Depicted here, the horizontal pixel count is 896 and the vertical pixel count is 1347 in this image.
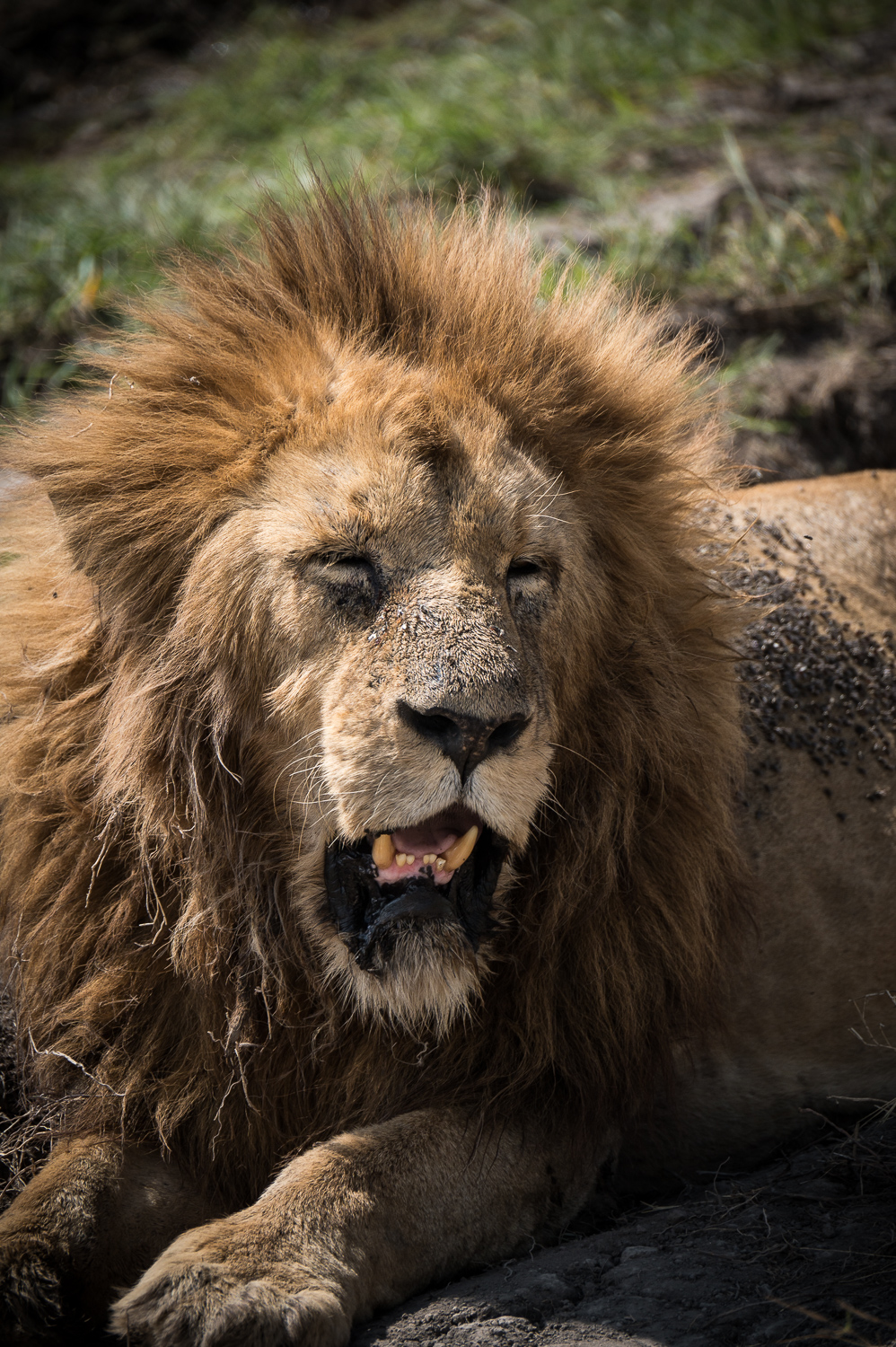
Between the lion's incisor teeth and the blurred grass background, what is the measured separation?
1.50m

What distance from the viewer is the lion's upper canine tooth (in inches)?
76.9

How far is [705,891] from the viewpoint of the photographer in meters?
2.31

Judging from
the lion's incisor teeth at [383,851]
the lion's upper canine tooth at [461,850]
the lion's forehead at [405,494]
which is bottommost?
Result: the lion's incisor teeth at [383,851]

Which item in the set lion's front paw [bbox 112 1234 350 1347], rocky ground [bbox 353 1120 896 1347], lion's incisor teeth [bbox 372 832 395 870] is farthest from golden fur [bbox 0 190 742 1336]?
lion's front paw [bbox 112 1234 350 1347]

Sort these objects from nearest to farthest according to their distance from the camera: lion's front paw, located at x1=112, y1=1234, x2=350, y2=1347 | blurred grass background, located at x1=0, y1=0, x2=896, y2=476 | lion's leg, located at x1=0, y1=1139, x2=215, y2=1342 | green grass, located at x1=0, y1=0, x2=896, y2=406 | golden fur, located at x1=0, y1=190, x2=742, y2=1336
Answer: lion's front paw, located at x1=112, y1=1234, x2=350, y2=1347, lion's leg, located at x1=0, y1=1139, x2=215, y2=1342, golden fur, located at x1=0, y1=190, x2=742, y2=1336, blurred grass background, located at x1=0, y1=0, x2=896, y2=476, green grass, located at x1=0, y1=0, x2=896, y2=406

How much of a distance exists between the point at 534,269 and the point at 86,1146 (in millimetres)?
1804

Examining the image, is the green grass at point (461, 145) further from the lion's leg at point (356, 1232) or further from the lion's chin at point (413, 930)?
the lion's leg at point (356, 1232)

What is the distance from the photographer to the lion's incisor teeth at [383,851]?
1.95 metres

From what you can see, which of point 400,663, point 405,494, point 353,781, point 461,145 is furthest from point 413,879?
point 461,145

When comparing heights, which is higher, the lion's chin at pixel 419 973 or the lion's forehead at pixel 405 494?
the lion's forehead at pixel 405 494

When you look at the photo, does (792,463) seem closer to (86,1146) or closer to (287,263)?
(287,263)

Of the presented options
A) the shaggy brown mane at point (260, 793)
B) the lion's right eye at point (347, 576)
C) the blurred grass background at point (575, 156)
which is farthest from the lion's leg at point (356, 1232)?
the blurred grass background at point (575, 156)

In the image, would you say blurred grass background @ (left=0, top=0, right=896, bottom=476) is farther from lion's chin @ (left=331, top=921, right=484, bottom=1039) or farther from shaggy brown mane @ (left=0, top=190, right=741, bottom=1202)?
lion's chin @ (left=331, top=921, right=484, bottom=1039)

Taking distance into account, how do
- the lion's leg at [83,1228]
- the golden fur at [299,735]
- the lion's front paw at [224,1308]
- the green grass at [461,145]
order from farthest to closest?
the green grass at [461,145] → the golden fur at [299,735] → the lion's leg at [83,1228] → the lion's front paw at [224,1308]
